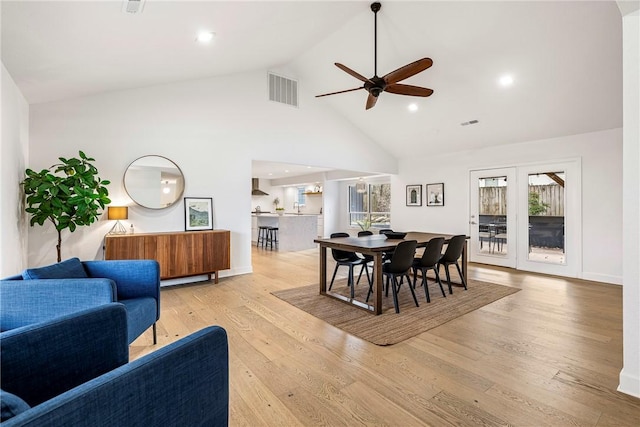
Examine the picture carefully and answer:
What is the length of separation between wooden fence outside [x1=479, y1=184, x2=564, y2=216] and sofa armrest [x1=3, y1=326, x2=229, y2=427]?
6.40m

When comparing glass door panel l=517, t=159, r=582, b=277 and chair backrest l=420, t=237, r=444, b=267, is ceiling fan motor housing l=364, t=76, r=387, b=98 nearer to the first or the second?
chair backrest l=420, t=237, r=444, b=267

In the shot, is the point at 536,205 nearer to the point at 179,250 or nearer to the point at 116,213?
the point at 179,250

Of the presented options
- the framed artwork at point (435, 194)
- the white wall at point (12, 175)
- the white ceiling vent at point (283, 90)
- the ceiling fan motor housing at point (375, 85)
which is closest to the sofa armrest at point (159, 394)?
the white wall at point (12, 175)

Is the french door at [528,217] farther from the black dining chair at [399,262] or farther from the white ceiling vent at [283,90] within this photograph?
the white ceiling vent at [283,90]

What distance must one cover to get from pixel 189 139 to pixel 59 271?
308cm

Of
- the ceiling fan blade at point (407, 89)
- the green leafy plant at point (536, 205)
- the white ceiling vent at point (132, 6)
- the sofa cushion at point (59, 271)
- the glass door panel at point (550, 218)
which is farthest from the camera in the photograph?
the green leafy plant at point (536, 205)

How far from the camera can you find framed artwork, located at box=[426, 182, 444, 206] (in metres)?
7.25

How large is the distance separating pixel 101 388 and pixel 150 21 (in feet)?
9.86

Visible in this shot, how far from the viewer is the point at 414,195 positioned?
25.8 ft

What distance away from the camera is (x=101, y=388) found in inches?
31.8

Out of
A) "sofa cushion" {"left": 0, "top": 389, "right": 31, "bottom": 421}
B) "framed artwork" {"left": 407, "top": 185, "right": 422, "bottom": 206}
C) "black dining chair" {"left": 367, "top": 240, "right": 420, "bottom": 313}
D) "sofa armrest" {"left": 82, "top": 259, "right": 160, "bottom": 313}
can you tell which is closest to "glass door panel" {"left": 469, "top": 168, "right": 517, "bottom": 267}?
"framed artwork" {"left": 407, "top": 185, "right": 422, "bottom": 206}

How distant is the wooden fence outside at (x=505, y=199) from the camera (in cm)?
557

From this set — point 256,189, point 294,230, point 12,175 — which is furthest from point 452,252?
point 256,189

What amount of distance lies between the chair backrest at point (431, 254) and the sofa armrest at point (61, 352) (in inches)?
134
